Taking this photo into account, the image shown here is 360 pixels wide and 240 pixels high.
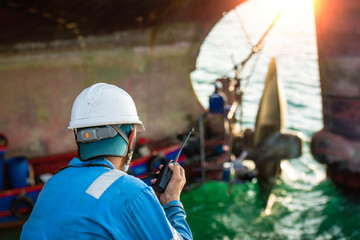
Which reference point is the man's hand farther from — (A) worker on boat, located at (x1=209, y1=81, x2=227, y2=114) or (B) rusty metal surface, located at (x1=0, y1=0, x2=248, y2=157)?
(B) rusty metal surface, located at (x1=0, y1=0, x2=248, y2=157)

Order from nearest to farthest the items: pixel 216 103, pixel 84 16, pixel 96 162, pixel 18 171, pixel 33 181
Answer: pixel 96 162 → pixel 18 171 → pixel 33 181 → pixel 216 103 → pixel 84 16

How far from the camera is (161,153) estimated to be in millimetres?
8789

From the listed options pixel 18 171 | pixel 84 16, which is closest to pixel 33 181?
pixel 18 171

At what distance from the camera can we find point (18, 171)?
290 inches

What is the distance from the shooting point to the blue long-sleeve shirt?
70.7 inches

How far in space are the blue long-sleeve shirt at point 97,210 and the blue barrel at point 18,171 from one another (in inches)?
231

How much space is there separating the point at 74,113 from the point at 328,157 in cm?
894

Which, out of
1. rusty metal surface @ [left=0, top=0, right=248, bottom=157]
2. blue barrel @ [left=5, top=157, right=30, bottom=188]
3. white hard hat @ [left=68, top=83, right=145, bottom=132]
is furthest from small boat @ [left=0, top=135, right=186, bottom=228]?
white hard hat @ [left=68, top=83, right=145, bottom=132]

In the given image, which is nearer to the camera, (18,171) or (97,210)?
(97,210)

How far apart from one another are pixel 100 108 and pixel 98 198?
56cm

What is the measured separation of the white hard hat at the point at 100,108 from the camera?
215 centimetres

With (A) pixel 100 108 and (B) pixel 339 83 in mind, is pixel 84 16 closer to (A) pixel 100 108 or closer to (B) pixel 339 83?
(B) pixel 339 83

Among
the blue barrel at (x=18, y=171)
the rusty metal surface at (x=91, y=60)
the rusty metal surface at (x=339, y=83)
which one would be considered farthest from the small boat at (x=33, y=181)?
the rusty metal surface at (x=339, y=83)

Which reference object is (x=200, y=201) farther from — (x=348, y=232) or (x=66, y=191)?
(x=66, y=191)
